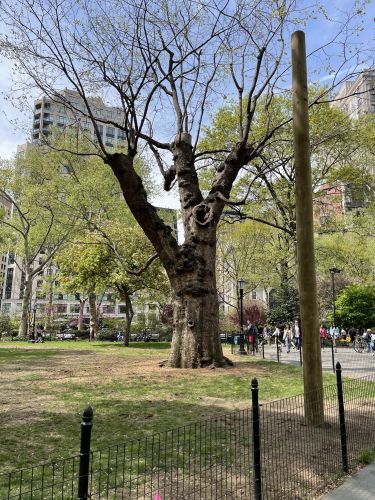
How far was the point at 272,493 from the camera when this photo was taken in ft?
14.2

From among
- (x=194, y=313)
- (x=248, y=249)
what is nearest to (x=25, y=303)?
(x=248, y=249)

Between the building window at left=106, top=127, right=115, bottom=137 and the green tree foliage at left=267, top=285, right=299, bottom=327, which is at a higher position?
the building window at left=106, top=127, right=115, bottom=137

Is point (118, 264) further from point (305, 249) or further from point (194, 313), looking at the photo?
point (305, 249)

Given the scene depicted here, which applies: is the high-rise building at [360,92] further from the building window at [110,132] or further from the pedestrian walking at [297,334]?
the building window at [110,132]

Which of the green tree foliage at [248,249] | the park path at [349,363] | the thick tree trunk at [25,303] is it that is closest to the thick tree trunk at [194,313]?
the park path at [349,363]

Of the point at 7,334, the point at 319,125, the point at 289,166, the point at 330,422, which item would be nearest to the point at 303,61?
the point at 330,422

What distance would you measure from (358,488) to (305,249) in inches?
139

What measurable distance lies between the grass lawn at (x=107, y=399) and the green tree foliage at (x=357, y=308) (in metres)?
22.7

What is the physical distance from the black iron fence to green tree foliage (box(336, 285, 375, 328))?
94.9 ft

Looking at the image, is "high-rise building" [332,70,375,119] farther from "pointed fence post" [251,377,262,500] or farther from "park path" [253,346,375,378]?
"pointed fence post" [251,377,262,500]

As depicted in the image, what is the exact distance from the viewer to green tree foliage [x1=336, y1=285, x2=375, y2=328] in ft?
111

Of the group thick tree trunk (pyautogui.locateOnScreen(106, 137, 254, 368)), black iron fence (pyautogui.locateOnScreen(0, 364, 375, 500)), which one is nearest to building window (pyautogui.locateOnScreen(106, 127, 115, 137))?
thick tree trunk (pyautogui.locateOnScreen(106, 137, 254, 368))

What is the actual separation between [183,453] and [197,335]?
759 cm

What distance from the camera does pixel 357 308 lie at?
34156mm
